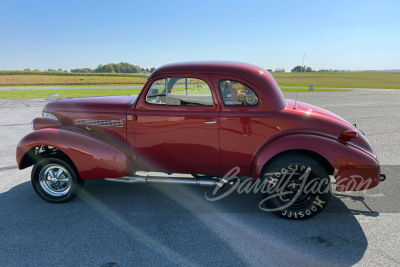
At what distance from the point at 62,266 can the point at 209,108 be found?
7.67 ft

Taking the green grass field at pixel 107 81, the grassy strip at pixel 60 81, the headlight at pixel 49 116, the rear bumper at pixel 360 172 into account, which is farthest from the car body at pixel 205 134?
the grassy strip at pixel 60 81

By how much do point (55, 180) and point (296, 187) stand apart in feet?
10.8

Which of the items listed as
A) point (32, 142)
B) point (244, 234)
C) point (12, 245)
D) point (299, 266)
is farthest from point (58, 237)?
point (299, 266)

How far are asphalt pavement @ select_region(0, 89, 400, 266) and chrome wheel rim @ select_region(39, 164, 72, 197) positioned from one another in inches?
8.0

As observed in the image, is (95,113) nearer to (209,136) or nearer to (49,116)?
(49,116)

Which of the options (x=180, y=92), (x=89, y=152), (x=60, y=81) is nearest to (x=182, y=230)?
(x=89, y=152)

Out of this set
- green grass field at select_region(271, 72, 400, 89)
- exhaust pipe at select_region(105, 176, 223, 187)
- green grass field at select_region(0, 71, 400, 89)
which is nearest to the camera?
exhaust pipe at select_region(105, 176, 223, 187)

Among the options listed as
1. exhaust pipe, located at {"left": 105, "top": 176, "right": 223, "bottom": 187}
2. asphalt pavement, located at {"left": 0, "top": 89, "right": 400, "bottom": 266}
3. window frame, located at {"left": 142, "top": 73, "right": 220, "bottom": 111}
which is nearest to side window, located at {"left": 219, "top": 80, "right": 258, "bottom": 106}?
window frame, located at {"left": 142, "top": 73, "right": 220, "bottom": 111}

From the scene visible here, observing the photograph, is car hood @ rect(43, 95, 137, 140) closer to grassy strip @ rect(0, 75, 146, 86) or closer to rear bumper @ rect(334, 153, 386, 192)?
rear bumper @ rect(334, 153, 386, 192)

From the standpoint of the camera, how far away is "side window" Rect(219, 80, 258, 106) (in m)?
3.70

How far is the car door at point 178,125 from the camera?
12.3 feet

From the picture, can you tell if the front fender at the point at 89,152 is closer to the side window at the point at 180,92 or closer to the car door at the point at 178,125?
the car door at the point at 178,125

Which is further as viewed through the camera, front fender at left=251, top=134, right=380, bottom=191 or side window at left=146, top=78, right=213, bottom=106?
side window at left=146, top=78, right=213, bottom=106

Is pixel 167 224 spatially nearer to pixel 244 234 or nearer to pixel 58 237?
pixel 244 234
